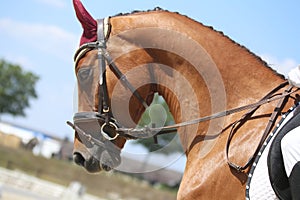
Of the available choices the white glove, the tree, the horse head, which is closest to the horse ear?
the horse head

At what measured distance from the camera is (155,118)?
191 inches

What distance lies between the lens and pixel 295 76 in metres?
3.60

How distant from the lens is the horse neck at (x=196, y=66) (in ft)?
13.5

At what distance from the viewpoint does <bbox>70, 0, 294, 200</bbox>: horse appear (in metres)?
3.90

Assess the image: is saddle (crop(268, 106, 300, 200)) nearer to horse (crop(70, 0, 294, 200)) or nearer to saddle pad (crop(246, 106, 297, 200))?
saddle pad (crop(246, 106, 297, 200))

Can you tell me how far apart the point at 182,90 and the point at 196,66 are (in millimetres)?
222

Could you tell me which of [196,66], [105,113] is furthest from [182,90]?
[105,113]

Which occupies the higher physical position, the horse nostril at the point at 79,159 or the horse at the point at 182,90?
the horse at the point at 182,90

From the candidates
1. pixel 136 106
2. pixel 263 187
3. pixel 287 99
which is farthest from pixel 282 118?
pixel 136 106

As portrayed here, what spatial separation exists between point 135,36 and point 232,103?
96 cm

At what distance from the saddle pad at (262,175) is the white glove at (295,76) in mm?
173

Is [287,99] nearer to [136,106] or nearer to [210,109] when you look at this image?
[210,109]

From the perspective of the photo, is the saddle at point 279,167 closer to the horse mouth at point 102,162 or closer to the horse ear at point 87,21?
the horse mouth at point 102,162

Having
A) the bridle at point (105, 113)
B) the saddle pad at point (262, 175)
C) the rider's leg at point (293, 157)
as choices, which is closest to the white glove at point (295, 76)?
the saddle pad at point (262, 175)
